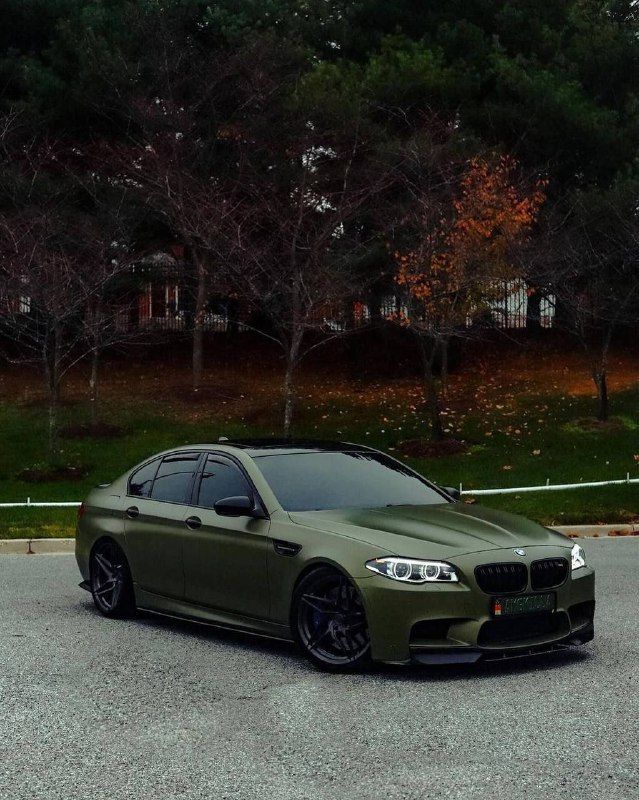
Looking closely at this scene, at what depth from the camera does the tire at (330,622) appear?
7.92 meters

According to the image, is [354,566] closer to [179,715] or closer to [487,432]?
[179,715]

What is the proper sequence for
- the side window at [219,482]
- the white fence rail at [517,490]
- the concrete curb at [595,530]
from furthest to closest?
the white fence rail at [517,490] → the concrete curb at [595,530] → the side window at [219,482]

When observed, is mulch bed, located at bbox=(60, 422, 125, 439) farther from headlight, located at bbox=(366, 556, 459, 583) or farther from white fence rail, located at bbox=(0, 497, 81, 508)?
headlight, located at bbox=(366, 556, 459, 583)

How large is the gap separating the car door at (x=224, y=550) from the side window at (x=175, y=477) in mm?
158

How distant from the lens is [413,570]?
778 centimetres

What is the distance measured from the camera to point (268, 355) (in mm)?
41375

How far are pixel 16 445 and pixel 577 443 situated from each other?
1277cm

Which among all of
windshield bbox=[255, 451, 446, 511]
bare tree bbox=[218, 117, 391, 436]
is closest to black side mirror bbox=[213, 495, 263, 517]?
windshield bbox=[255, 451, 446, 511]

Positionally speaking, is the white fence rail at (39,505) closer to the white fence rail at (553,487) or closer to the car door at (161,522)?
the white fence rail at (553,487)

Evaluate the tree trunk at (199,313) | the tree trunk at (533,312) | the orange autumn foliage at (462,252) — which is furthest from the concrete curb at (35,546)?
the tree trunk at (533,312)

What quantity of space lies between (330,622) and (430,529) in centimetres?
89

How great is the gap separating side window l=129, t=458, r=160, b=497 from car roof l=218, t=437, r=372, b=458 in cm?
79

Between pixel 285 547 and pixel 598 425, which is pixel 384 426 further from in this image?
pixel 285 547

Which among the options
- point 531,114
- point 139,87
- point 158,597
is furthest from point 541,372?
point 158,597
